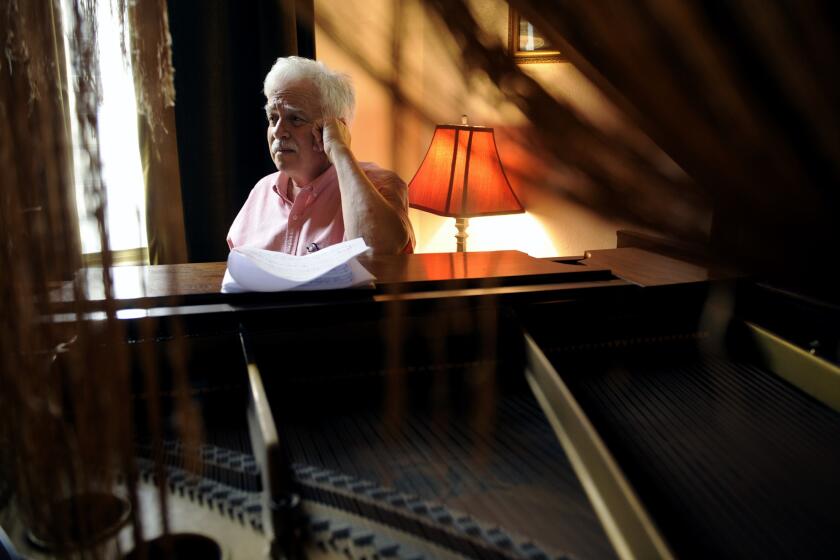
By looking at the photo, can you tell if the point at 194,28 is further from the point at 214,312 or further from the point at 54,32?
the point at 54,32

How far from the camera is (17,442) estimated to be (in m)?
0.62

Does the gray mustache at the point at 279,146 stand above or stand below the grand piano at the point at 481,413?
above

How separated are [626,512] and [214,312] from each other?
24.6 inches

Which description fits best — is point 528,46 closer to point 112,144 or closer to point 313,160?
point 313,160

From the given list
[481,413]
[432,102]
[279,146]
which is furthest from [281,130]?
[481,413]

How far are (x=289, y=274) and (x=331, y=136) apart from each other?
1.03 m

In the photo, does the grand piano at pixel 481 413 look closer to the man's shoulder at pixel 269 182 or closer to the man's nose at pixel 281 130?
the man's nose at pixel 281 130

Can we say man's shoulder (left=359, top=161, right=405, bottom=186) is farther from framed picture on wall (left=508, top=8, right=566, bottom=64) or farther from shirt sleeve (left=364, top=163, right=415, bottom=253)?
framed picture on wall (left=508, top=8, right=566, bottom=64)

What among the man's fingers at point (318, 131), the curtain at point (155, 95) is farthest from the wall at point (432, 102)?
the curtain at point (155, 95)

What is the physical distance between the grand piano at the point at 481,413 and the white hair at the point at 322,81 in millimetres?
982

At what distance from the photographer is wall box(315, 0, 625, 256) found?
122 centimetres

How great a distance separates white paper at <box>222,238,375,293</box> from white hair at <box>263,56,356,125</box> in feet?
3.55

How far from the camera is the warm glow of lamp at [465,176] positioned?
253cm

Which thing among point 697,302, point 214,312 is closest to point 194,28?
point 214,312
